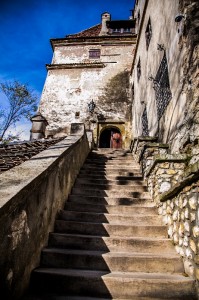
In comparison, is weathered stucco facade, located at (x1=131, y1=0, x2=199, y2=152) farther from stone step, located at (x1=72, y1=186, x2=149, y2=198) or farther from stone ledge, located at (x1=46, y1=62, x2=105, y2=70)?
stone ledge, located at (x1=46, y1=62, x2=105, y2=70)

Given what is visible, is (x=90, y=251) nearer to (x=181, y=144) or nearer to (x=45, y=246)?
(x=45, y=246)

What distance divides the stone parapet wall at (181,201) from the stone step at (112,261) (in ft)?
0.70

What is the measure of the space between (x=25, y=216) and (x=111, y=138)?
1253 centimetres

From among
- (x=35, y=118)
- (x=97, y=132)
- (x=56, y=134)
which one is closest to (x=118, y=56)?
(x=97, y=132)

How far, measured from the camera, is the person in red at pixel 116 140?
1433cm

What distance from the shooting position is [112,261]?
8.66 ft

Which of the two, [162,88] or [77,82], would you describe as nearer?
[162,88]

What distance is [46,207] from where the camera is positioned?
2863 millimetres

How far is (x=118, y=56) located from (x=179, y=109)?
13.9 m

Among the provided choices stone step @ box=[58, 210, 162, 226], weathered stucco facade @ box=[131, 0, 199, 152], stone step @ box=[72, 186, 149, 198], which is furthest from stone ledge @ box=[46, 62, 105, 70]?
stone step @ box=[58, 210, 162, 226]

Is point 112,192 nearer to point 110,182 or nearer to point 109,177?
point 110,182

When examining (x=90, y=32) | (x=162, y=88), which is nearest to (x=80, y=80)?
(x=90, y=32)

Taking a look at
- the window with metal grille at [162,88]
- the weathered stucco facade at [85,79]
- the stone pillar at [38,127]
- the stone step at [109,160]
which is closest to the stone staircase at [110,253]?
the stone step at [109,160]

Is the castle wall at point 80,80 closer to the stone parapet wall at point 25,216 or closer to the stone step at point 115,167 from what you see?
the stone step at point 115,167
